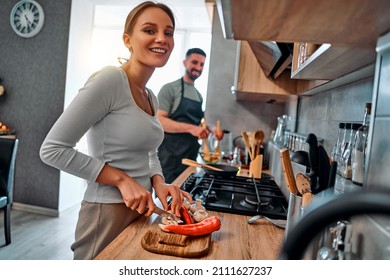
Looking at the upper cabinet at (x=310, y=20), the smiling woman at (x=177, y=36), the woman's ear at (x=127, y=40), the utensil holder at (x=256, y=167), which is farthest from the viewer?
the smiling woman at (x=177, y=36)

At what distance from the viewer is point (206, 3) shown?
1.78 metres

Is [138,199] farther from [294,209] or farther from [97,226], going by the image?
[294,209]

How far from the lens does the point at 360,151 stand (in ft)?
1.46

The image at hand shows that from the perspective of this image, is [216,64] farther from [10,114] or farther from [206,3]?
[10,114]

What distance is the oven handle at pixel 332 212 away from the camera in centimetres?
13

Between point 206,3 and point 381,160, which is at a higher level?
point 206,3

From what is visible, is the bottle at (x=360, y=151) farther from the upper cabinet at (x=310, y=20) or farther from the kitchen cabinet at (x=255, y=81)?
the kitchen cabinet at (x=255, y=81)

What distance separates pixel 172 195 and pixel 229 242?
15 cm

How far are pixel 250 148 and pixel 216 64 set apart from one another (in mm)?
777

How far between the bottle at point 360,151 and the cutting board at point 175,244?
0.74 feet

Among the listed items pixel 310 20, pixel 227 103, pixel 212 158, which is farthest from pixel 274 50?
pixel 227 103

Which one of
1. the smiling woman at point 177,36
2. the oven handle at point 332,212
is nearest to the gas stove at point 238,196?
the oven handle at point 332,212

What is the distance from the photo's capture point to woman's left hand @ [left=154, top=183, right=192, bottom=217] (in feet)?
1.81
